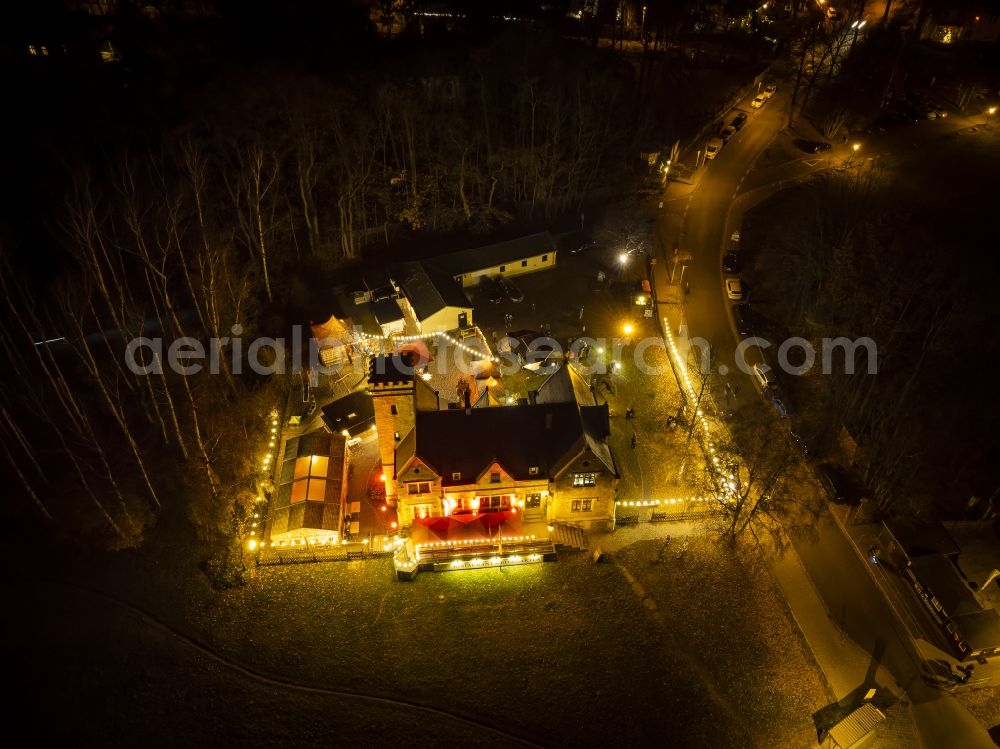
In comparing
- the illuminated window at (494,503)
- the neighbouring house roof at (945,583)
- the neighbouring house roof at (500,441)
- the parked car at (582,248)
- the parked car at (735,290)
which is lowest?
the neighbouring house roof at (945,583)

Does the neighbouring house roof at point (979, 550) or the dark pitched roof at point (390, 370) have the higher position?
the dark pitched roof at point (390, 370)

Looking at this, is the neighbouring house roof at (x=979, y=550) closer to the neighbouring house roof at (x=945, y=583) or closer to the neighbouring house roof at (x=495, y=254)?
the neighbouring house roof at (x=945, y=583)

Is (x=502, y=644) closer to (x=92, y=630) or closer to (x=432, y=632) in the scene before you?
(x=432, y=632)

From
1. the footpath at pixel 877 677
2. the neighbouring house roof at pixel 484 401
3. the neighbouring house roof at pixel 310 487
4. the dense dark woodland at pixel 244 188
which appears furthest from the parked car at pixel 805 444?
the neighbouring house roof at pixel 310 487

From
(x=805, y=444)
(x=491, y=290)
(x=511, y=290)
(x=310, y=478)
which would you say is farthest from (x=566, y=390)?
(x=491, y=290)

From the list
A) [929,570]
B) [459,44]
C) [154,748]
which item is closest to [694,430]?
[929,570]

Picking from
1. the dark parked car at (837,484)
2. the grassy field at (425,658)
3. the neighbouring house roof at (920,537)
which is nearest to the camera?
the grassy field at (425,658)

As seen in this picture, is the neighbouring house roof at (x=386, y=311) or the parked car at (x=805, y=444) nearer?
the parked car at (x=805, y=444)

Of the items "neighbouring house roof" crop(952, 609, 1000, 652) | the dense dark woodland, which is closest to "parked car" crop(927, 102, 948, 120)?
the dense dark woodland
